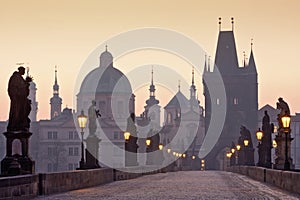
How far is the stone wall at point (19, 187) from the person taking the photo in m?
21.1

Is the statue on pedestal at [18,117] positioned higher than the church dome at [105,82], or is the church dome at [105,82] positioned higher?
the church dome at [105,82]

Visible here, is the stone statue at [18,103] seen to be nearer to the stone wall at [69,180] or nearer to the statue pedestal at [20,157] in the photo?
the statue pedestal at [20,157]

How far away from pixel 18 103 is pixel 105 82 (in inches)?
5686

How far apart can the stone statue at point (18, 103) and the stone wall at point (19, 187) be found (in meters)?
2.23

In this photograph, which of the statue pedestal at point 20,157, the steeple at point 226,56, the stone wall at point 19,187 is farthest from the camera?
the steeple at point 226,56

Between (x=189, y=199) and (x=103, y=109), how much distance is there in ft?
484

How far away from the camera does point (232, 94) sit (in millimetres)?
176875

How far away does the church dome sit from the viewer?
170 m

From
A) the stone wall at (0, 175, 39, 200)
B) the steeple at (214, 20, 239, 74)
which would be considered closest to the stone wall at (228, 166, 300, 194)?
the stone wall at (0, 175, 39, 200)

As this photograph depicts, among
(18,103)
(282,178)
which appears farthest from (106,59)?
(18,103)

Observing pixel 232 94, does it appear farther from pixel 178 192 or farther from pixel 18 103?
pixel 18 103

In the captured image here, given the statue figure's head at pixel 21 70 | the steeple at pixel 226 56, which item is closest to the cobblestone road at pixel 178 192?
the statue figure's head at pixel 21 70

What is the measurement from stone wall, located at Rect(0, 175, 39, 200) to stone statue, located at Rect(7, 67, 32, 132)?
223 centimetres

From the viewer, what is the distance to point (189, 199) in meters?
24.4
